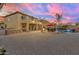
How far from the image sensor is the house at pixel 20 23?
10.9 ft

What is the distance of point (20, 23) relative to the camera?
3361 millimetres

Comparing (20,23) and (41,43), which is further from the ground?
(20,23)

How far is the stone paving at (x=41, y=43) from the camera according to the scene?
3.29 meters

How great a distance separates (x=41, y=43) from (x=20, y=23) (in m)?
0.33

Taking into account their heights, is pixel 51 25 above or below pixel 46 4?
below

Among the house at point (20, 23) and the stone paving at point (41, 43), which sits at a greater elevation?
the house at point (20, 23)

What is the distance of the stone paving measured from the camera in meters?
3.29

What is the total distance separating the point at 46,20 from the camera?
3.34 meters

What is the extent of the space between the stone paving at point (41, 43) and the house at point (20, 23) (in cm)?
6

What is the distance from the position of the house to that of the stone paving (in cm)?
6

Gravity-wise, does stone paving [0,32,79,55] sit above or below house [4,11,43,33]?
below

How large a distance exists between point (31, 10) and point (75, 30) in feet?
1.77
